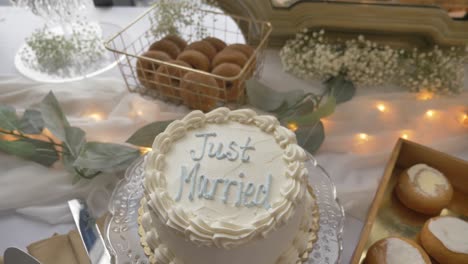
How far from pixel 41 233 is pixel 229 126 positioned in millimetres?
535

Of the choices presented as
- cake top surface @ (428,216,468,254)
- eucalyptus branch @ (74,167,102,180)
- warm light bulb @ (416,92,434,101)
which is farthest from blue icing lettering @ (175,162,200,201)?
warm light bulb @ (416,92,434,101)

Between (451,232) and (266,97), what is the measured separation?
62 cm

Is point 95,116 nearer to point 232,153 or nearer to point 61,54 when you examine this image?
point 61,54

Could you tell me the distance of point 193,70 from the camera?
3.69 ft

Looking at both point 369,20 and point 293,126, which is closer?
point 293,126

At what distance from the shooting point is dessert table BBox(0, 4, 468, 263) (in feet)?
3.37

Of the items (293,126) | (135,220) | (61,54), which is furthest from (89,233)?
(61,54)

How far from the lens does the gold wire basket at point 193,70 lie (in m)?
1.20

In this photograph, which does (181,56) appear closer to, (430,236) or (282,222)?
(282,222)

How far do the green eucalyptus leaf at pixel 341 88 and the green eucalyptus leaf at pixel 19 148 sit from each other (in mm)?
934

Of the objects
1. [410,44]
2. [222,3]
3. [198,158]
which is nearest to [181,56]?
[222,3]

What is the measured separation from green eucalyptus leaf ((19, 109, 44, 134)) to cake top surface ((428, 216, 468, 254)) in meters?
1.08

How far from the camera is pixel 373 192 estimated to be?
108 cm

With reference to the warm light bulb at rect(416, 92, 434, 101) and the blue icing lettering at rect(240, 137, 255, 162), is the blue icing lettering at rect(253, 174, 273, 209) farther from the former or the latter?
the warm light bulb at rect(416, 92, 434, 101)
